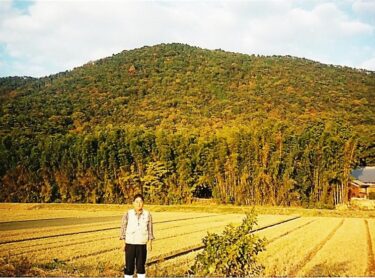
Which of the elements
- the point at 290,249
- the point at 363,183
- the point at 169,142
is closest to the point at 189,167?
the point at 169,142

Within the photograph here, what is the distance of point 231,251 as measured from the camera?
16.9 ft

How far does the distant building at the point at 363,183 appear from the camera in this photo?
63.8 feet

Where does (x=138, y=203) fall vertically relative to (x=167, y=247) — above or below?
above

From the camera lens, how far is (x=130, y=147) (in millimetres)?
18328

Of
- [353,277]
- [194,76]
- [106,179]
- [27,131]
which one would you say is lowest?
[353,277]

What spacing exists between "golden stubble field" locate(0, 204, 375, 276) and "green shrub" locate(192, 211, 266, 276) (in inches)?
30.3

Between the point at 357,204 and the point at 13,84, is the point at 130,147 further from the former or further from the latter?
the point at 357,204

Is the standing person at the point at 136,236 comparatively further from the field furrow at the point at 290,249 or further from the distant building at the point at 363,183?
the distant building at the point at 363,183

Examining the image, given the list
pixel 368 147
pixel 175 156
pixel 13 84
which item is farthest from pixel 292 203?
pixel 13 84

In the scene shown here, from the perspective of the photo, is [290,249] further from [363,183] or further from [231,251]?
[363,183]

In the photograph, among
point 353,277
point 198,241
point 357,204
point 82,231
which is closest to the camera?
point 353,277

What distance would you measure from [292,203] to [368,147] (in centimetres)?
823

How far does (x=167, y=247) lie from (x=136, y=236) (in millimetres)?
3758

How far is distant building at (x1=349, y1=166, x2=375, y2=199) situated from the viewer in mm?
19438
